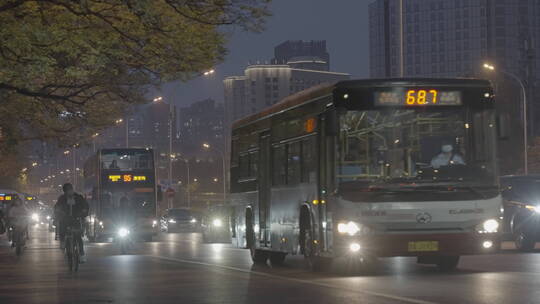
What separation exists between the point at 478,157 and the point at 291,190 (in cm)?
437

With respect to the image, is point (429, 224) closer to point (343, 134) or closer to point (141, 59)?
point (343, 134)

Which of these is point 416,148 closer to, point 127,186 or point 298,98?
point 298,98

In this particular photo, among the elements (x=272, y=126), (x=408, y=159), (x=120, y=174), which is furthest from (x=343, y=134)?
(x=120, y=174)

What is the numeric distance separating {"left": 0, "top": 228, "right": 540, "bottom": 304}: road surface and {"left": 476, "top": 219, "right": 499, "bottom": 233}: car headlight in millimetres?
724

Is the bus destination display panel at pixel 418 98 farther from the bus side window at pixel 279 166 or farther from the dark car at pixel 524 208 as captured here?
the dark car at pixel 524 208

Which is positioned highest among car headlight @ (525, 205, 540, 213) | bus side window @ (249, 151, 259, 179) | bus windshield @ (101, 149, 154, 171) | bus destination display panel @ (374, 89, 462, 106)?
bus windshield @ (101, 149, 154, 171)

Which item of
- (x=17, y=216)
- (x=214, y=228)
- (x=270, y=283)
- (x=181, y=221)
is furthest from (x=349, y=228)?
(x=181, y=221)

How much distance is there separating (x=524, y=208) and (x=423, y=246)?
10.6 m

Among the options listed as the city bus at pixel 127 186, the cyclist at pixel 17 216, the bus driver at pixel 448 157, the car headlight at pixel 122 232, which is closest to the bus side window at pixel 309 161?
the bus driver at pixel 448 157

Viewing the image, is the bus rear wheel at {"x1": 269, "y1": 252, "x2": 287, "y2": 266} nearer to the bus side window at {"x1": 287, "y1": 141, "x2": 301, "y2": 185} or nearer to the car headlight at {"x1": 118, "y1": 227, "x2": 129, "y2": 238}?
the bus side window at {"x1": 287, "y1": 141, "x2": 301, "y2": 185}

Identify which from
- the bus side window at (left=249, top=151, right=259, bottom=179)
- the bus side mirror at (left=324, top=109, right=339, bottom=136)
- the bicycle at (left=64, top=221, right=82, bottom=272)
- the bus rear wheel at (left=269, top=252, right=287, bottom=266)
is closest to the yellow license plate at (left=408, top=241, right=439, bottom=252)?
the bus side mirror at (left=324, top=109, right=339, bottom=136)

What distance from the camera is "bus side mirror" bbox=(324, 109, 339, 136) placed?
18.8 metres

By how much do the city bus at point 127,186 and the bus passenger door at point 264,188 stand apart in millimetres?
25024

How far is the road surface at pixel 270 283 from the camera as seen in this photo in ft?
49.4
